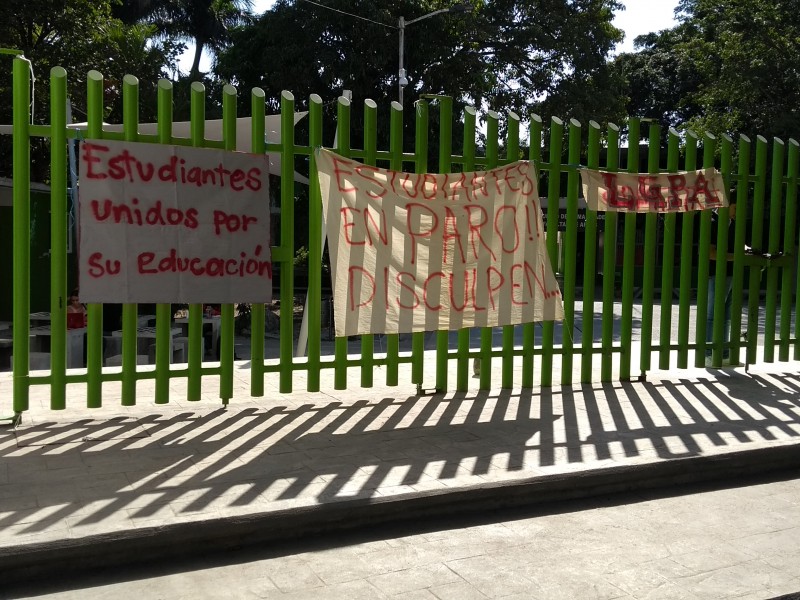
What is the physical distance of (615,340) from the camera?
48.7 ft

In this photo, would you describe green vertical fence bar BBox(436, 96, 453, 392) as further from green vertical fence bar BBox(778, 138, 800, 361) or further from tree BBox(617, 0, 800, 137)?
tree BBox(617, 0, 800, 137)

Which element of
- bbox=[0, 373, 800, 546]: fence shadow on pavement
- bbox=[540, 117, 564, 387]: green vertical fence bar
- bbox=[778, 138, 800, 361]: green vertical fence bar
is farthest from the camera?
bbox=[778, 138, 800, 361]: green vertical fence bar

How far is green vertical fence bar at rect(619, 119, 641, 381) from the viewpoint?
7.26 metres

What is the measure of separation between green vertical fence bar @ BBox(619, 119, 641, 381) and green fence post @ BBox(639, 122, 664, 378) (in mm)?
121

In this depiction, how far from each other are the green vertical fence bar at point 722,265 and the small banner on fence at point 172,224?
4365 mm

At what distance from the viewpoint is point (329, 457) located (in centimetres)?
515

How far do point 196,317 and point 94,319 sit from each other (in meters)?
0.69

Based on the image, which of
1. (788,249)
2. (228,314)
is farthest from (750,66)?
(228,314)

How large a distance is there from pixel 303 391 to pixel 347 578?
3.65 m

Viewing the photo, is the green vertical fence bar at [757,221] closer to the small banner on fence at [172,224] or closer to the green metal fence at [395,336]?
the green metal fence at [395,336]

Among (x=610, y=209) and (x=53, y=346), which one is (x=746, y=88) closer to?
(x=610, y=209)

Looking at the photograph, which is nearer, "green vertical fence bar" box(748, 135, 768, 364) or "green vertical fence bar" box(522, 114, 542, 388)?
"green vertical fence bar" box(522, 114, 542, 388)

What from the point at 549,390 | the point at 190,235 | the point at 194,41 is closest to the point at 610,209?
the point at 549,390

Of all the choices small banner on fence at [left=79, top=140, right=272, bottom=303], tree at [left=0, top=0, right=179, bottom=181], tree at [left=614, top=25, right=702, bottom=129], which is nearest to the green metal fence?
small banner on fence at [left=79, top=140, right=272, bottom=303]
